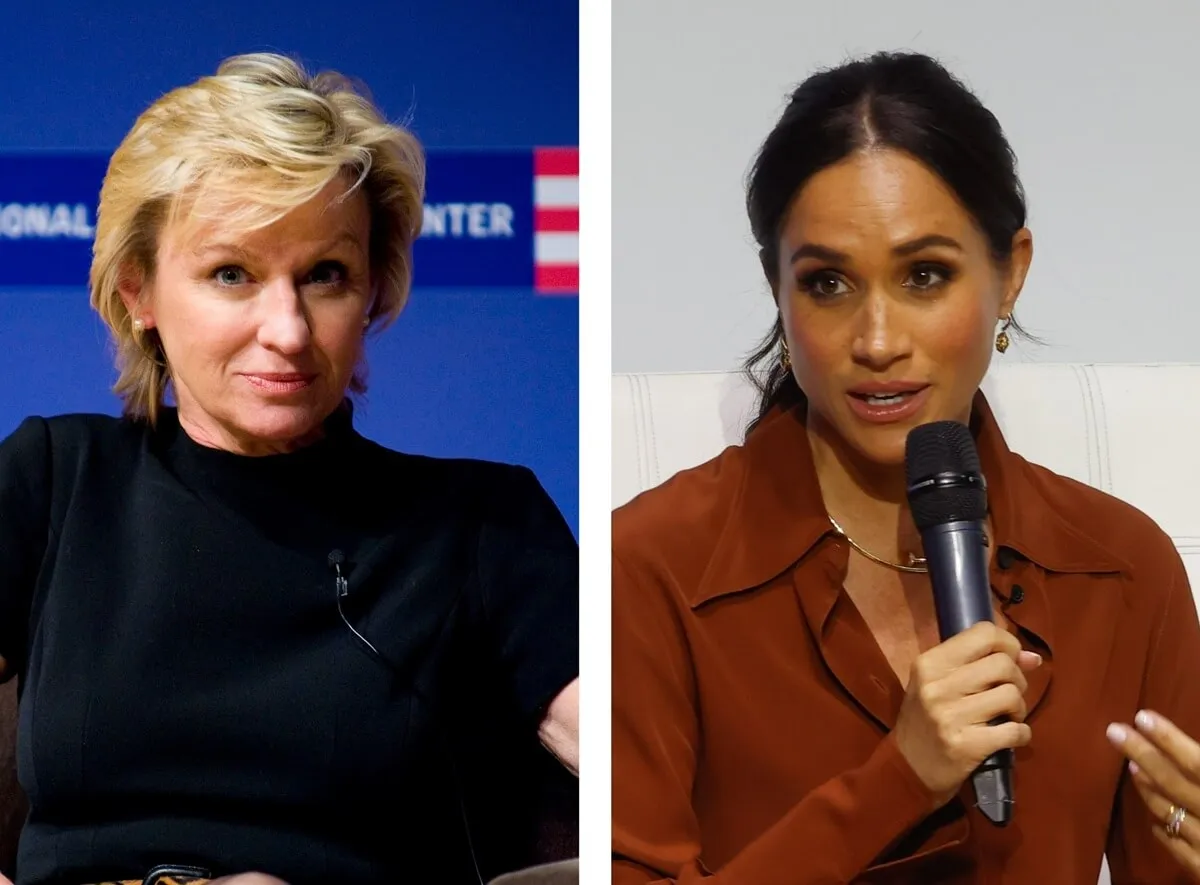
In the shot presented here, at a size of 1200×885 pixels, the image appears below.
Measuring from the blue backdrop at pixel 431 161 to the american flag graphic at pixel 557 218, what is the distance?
0.02m

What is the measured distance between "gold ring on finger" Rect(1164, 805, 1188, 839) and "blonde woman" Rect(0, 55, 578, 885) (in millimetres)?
812

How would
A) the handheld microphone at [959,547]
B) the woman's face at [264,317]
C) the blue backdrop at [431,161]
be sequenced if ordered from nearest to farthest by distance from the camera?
the handheld microphone at [959,547] → the woman's face at [264,317] → the blue backdrop at [431,161]

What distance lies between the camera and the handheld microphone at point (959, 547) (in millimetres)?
1746

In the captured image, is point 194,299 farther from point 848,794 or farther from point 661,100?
point 848,794

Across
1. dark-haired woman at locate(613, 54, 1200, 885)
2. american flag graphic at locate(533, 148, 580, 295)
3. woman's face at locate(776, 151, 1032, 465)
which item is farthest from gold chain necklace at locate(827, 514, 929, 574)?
american flag graphic at locate(533, 148, 580, 295)

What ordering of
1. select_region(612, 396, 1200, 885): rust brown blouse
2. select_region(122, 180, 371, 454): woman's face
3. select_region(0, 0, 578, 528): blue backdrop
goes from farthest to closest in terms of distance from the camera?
1. select_region(0, 0, 578, 528): blue backdrop
2. select_region(122, 180, 371, 454): woman's face
3. select_region(612, 396, 1200, 885): rust brown blouse

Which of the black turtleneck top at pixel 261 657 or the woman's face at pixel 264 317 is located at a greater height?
the woman's face at pixel 264 317

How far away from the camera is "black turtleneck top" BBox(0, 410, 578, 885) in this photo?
6.43 feet

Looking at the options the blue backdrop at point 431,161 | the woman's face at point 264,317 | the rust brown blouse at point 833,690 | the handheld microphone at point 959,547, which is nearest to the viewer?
the handheld microphone at point 959,547

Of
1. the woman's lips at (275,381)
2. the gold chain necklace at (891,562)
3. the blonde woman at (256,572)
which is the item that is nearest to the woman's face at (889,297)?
the gold chain necklace at (891,562)

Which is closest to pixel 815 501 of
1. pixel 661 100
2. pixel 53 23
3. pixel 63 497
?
pixel 661 100

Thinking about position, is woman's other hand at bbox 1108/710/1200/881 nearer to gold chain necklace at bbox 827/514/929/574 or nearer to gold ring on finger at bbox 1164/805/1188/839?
gold ring on finger at bbox 1164/805/1188/839

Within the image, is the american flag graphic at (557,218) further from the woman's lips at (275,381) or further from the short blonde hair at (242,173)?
the woman's lips at (275,381)

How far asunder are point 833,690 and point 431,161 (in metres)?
0.97
